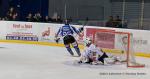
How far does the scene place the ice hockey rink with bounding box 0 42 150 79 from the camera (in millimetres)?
11500

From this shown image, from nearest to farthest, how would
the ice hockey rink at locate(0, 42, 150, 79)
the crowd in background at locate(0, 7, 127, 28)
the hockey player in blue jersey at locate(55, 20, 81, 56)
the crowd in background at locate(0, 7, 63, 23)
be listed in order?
the ice hockey rink at locate(0, 42, 150, 79), the hockey player in blue jersey at locate(55, 20, 81, 56), the crowd in background at locate(0, 7, 127, 28), the crowd in background at locate(0, 7, 63, 23)

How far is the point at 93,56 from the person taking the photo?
13.8 metres

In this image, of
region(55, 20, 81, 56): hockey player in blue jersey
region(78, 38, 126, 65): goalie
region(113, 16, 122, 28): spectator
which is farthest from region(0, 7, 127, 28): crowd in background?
region(78, 38, 126, 65): goalie

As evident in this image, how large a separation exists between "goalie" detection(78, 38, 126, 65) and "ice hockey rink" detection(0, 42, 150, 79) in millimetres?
336

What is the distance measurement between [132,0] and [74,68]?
854cm

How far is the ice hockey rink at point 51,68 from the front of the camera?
11500 millimetres

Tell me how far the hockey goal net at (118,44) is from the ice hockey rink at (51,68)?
0.37 meters

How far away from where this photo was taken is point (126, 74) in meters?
12.0

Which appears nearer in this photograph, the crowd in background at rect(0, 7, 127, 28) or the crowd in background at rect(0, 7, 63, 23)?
the crowd in background at rect(0, 7, 127, 28)

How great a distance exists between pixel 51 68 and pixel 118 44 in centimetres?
268

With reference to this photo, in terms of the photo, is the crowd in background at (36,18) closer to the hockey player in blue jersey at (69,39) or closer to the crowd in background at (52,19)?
the crowd in background at (52,19)

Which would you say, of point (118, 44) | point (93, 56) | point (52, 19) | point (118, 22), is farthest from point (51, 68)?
point (52, 19)

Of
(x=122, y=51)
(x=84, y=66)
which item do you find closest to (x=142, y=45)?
(x=122, y=51)

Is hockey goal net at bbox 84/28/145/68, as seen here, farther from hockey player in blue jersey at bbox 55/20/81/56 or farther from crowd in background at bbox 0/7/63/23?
crowd in background at bbox 0/7/63/23
